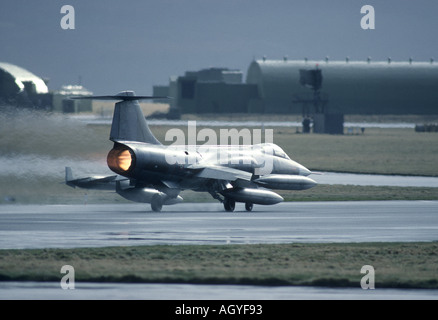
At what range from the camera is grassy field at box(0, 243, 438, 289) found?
18969 millimetres

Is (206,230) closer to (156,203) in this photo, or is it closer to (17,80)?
(156,203)

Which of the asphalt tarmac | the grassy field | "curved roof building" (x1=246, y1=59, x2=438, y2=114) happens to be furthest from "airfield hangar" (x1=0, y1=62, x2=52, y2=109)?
the grassy field

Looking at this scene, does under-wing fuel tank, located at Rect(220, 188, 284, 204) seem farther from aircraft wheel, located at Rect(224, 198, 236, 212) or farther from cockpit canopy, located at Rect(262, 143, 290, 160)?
cockpit canopy, located at Rect(262, 143, 290, 160)

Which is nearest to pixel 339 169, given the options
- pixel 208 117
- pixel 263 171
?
pixel 263 171

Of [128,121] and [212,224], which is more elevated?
[128,121]

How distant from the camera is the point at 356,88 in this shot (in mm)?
184625

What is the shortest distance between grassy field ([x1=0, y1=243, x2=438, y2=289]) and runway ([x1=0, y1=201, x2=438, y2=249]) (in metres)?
1.66

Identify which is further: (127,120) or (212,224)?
(127,120)

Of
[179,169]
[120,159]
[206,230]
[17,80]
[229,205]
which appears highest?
[17,80]

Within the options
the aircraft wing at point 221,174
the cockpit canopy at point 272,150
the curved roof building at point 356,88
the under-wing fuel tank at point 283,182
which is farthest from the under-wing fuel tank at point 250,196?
the curved roof building at point 356,88

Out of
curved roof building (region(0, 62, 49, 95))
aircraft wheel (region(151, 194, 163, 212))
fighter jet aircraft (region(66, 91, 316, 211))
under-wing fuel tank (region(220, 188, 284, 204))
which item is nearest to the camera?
fighter jet aircraft (region(66, 91, 316, 211))

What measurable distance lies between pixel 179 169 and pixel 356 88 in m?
154

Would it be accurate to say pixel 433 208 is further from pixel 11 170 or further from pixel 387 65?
pixel 387 65

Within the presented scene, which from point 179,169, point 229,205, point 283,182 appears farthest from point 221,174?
point 283,182
